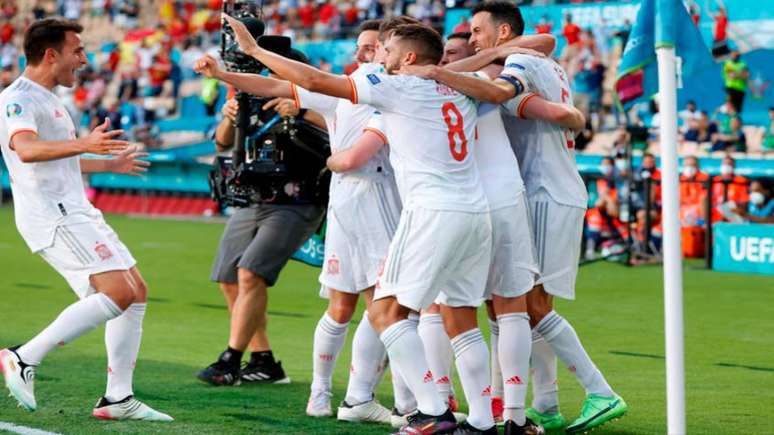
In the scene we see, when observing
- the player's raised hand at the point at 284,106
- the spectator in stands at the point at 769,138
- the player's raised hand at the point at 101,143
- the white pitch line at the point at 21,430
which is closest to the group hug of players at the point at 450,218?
the player's raised hand at the point at 284,106

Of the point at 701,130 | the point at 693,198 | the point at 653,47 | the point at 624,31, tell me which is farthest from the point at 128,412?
the point at 624,31

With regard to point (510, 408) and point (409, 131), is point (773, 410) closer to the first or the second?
point (510, 408)

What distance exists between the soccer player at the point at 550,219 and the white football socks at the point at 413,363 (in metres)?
0.77

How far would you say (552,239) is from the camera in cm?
708

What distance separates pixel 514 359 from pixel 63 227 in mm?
2439

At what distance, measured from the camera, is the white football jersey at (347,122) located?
7.34m

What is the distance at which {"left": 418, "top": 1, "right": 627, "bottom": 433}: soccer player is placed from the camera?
23.0 feet

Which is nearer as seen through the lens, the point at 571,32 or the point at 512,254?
the point at 512,254

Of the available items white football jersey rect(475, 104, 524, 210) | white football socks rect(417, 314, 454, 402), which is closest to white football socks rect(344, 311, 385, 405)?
white football socks rect(417, 314, 454, 402)

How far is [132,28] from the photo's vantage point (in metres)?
39.8

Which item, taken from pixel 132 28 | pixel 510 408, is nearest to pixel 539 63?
pixel 510 408

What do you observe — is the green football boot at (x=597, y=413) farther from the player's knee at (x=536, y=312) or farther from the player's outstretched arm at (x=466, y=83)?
the player's outstretched arm at (x=466, y=83)

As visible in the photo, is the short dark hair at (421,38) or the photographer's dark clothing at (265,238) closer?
the short dark hair at (421,38)

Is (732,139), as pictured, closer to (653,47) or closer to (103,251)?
(103,251)
